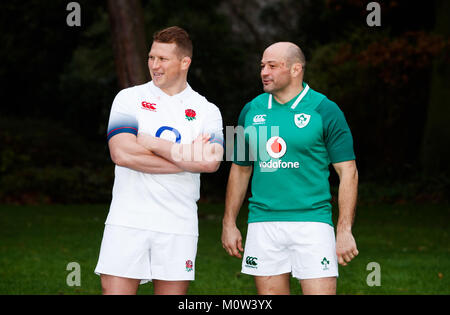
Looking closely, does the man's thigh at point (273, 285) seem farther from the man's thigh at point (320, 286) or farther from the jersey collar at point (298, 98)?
the jersey collar at point (298, 98)

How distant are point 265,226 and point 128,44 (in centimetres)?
1058

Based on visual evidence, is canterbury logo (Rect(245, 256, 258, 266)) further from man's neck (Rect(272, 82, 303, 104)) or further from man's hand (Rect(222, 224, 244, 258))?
man's neck (Rect(272, 82, 303, 104))

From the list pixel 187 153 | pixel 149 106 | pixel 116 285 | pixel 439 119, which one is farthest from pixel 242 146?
pixel 439 119

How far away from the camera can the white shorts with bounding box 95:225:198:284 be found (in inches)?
203

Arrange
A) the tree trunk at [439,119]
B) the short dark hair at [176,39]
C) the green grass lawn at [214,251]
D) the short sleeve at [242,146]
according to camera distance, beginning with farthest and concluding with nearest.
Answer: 1. the tree trunk at [439,119]
2. the green grass lawn at [214,251]
3. the short sleeve at [242,146]
4. the short dark hair at [176,39]

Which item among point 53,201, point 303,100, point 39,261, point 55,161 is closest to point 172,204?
point 303,100

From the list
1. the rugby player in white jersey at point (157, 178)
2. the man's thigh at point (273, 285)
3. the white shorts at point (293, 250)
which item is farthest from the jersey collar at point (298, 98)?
the man's thigh at point (273, 285)

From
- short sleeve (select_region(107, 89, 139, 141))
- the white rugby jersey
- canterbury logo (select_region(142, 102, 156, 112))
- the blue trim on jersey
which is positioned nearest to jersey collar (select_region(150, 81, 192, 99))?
the white rugby jersey

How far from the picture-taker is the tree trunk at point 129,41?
15.3 meters

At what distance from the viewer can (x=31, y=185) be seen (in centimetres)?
2227

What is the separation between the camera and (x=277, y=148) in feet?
17.7

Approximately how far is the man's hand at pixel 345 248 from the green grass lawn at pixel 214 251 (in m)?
4.98

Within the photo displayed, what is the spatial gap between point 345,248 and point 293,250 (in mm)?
428

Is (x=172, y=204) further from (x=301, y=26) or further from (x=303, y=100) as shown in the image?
(x=301, y=26)
